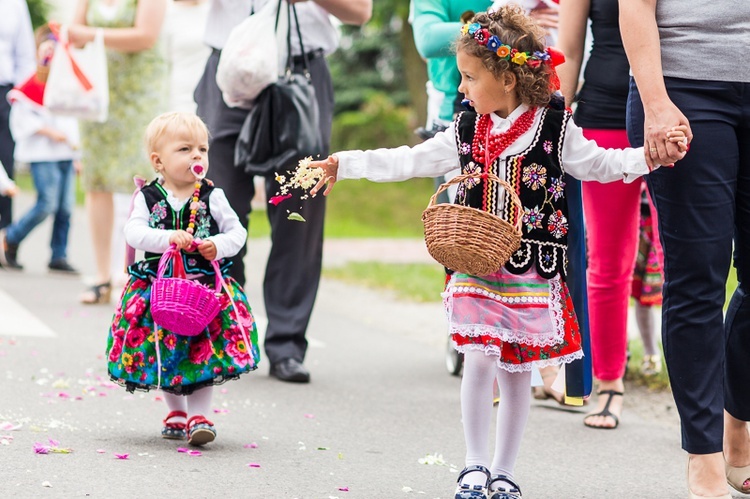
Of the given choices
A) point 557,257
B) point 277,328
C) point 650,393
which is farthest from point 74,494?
point 650,393

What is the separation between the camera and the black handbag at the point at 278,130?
18.7 ft

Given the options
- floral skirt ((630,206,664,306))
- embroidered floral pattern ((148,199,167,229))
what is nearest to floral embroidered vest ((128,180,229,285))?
embroidered floral pattern ((148,199,167,229))

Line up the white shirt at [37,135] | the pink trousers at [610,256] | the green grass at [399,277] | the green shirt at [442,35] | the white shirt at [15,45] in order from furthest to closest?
the white shirt at [37,135] → the green grass at [399,277] → the white shirt at [15,45] → the green shirt at [442,35] → the pink trousers at [610,256]

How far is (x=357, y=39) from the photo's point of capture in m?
33.8

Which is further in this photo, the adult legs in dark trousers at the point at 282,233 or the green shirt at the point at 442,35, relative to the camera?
the adult legs in dark trousers at the point at 282,233

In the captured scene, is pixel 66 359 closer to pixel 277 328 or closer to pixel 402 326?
pixel 277 328

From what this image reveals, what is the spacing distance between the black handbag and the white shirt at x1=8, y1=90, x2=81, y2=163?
4.99 meters

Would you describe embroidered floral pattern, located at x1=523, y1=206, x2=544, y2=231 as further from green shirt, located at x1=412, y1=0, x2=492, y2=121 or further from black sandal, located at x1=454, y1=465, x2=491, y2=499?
green shirt, located at x1=412, y1=0, x2=492, y2=121

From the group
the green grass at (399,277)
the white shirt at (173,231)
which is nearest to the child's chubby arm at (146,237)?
the white shirt at (173,231)

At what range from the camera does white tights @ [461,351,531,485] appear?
12.4 feet

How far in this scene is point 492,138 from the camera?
383cm

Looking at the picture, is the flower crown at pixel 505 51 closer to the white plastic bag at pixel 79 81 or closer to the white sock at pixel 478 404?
the white sock at pixel 478 404

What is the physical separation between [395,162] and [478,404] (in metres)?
0.80

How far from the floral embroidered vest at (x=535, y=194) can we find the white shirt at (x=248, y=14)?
234cm
